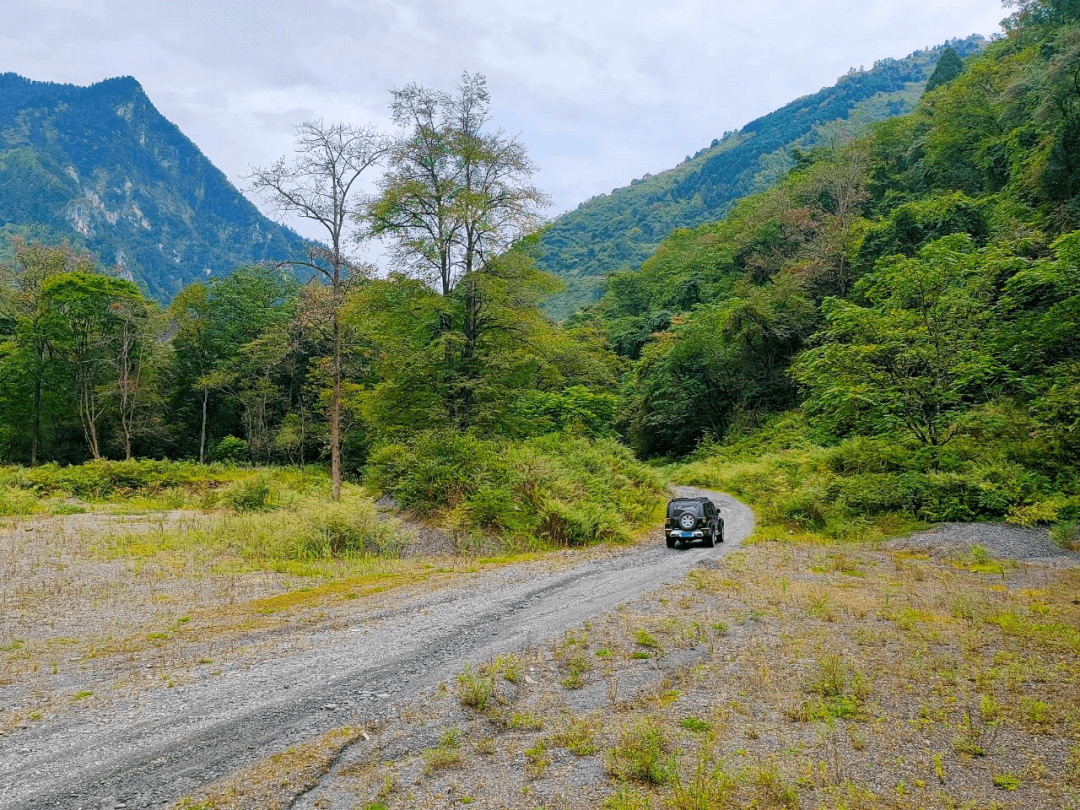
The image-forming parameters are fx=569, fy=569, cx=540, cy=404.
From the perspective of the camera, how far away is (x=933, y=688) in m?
6.07

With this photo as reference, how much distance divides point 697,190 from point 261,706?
579 feet

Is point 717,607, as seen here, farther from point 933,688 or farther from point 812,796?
point 812,796

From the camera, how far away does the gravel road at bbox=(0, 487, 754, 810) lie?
4.37 meters

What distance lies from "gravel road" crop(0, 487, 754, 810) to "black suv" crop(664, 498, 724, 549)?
643 cm

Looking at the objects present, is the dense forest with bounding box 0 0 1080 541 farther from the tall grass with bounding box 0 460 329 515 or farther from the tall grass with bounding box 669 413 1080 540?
the tall grass with bounding box 0 460 329 515

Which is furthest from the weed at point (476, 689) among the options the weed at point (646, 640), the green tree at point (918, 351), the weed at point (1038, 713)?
the green tree at point (918, 351)

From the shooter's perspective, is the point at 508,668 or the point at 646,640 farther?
the point at 646,640

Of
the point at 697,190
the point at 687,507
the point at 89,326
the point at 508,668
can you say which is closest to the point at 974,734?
the point at 508,668

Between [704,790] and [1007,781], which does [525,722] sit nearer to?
[704,790]

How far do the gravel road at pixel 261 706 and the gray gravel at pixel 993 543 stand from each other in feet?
30.6

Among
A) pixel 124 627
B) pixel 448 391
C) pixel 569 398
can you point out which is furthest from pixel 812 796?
pixel 569 398

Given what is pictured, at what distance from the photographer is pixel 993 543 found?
1408 cm

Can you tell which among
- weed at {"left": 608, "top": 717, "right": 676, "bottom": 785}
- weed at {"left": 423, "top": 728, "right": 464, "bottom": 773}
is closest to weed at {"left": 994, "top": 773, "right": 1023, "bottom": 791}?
weed at {"left": 608, "top": 717, "right": 676, "bottom": 785}

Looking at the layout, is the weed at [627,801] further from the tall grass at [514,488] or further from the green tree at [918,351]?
the green tree at [918,351]
